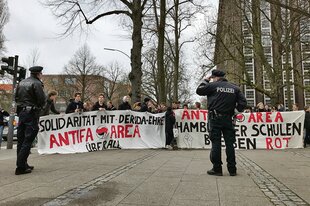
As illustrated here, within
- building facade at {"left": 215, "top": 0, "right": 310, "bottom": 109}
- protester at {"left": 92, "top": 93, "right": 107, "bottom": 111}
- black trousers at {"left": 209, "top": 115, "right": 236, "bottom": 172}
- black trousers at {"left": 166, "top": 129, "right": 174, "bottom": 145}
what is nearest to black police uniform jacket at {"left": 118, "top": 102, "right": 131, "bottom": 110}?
protester at {"left": 92, "top": 93, "right": 107, "bottom": 111}

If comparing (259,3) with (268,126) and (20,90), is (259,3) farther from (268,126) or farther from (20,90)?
(20,90)

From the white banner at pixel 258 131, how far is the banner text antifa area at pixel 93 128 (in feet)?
4.72

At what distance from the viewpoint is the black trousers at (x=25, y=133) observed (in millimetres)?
6496

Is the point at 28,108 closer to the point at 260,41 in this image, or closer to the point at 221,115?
the point at 221,115

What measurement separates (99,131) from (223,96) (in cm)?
629

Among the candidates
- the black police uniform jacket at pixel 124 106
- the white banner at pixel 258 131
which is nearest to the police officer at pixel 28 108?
the black police uniform jacket at pixel 124 106

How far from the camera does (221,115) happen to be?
641cm

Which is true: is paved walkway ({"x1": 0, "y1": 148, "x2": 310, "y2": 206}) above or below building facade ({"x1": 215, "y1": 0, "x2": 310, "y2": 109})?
below

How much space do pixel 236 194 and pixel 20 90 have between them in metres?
4.58

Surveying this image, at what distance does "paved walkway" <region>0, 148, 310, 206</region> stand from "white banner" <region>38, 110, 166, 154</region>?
3.41 metres

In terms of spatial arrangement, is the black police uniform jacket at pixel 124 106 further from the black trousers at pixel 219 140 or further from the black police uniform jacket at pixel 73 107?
the black trousers at pixel 219 140

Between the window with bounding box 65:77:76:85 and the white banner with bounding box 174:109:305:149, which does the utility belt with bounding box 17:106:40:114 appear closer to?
the white banner with bounding box 174:109:305:149

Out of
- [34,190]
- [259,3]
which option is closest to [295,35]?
[259,3]

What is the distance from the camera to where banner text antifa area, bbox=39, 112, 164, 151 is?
1111 cm
